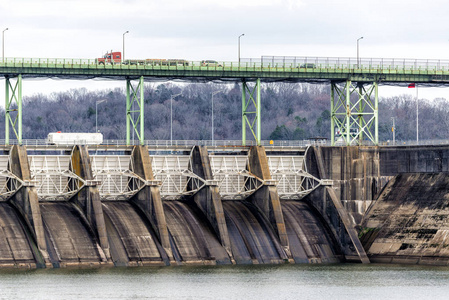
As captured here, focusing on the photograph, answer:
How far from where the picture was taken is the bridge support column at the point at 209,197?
10869 cm

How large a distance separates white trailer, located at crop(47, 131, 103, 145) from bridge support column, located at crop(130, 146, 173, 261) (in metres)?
5.48

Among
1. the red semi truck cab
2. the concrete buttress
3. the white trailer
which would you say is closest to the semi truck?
the red semi truck cab

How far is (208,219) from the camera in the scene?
110688 millimetres

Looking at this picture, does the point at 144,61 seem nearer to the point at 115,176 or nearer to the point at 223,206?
the point at 115,176

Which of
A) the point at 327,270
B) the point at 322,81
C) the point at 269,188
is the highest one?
the point at 322,81

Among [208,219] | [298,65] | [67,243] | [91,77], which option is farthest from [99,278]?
[298,65]

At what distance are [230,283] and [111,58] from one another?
34446 millimetres

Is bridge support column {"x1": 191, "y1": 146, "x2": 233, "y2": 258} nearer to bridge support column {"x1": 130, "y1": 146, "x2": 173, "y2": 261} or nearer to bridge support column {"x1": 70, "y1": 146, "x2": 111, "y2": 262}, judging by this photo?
bridge support column {"x1": 130, "y1": 146, "x2": 173, "y2": 261}

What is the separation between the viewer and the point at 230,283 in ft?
304

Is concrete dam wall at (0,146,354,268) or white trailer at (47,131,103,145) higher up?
white trailer at (47,131,103,145)

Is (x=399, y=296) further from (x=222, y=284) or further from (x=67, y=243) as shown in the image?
(x=67, y=243)

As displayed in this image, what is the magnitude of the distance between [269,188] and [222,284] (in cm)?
2339

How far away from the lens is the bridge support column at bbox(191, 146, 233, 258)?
109 meters

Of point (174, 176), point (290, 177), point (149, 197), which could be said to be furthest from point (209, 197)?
point (290, 177)
